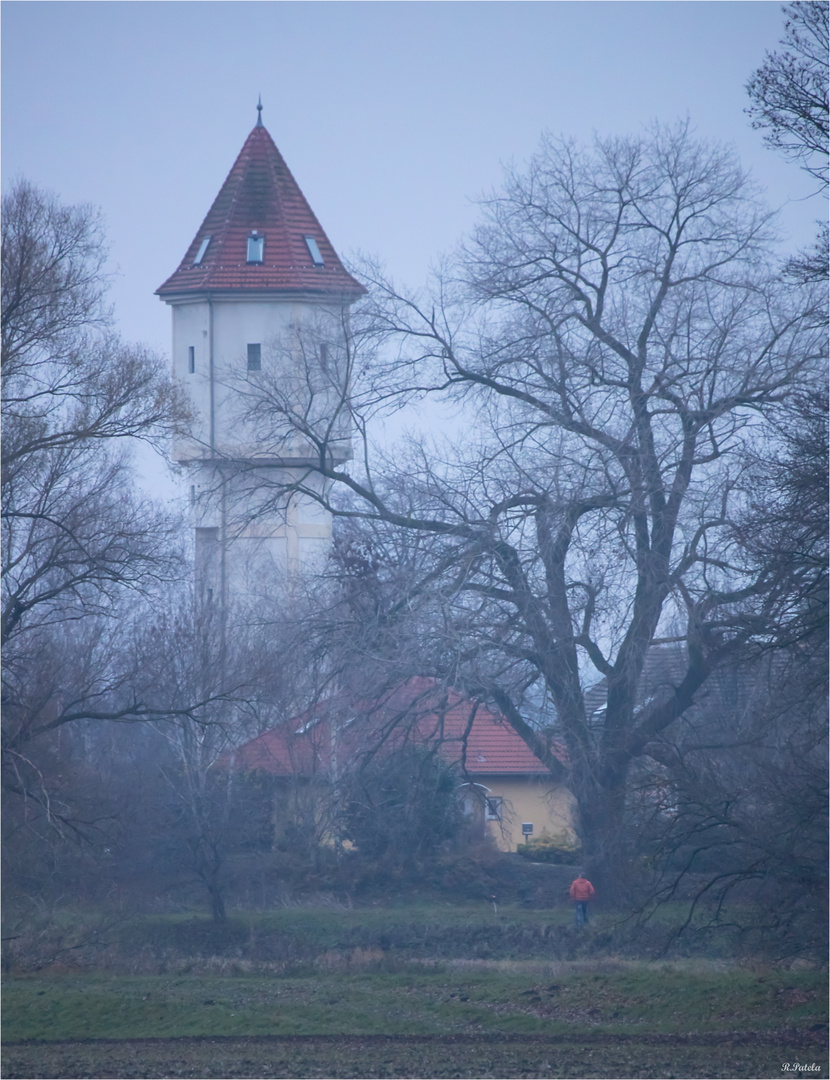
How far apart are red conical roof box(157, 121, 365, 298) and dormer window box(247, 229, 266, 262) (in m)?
0.12

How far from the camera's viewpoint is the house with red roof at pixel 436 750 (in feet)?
75.0

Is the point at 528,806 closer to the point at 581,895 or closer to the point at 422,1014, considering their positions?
the point at 581,895

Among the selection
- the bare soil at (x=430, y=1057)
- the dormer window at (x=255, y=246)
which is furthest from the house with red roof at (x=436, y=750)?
the dormer window at (x=255, y=246)

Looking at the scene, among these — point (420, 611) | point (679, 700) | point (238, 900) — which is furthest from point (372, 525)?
point (238, 900)

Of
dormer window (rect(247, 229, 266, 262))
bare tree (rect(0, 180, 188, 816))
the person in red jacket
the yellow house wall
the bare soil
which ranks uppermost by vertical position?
dormer window (rect(247, 229, 266, 262))

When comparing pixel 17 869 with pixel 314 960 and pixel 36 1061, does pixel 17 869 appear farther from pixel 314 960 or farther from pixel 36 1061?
pixel 36 1061

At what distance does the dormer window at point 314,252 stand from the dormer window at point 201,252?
348 cm

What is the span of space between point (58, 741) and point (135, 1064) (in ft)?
38.9

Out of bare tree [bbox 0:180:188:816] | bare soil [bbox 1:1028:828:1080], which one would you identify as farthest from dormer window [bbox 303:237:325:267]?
bare soil [bbox 1:1028:828:1080]

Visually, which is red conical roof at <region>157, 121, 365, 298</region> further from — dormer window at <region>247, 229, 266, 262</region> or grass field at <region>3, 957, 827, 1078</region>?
grass field at <region>3, 957, 827, 1078</region>

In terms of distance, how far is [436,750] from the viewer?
76.1 ft

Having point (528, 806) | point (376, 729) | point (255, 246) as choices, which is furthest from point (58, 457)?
point (255, 246)

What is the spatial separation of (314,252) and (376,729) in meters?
28.4

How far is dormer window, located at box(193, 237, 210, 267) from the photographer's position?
47.0 meters
